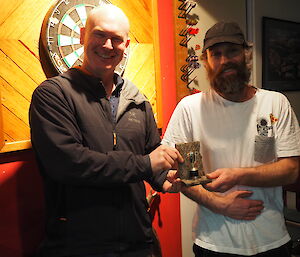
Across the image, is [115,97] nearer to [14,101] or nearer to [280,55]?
[14,101]

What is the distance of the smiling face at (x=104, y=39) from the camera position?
139 centimetres

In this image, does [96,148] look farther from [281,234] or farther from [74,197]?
[281,234]

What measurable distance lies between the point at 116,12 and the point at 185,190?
0.90 metres

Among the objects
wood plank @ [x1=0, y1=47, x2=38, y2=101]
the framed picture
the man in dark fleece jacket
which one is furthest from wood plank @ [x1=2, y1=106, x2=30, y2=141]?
the framed picture

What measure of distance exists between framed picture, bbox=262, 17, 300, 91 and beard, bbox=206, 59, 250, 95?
1890 mm

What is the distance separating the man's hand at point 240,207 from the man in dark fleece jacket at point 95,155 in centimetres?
27

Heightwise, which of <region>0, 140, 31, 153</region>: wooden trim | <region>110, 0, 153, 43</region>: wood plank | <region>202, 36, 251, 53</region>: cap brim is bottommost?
<region>0, 140, 31, 153</region>: wooden trim

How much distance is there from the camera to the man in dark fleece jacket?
1.23m

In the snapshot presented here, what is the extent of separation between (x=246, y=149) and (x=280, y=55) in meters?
2.47

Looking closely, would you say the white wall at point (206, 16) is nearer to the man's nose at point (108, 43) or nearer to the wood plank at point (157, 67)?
the wood plank at point (157, 67)

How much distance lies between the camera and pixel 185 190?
156cm

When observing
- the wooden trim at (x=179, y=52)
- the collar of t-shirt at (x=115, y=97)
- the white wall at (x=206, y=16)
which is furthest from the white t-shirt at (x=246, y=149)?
the white wall at (x=206, y=16)

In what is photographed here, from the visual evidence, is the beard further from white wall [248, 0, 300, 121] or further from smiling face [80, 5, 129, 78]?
white wall [248, 0, 300, 121]

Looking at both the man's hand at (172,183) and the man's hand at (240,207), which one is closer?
the man's hand at (240,207)
